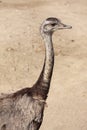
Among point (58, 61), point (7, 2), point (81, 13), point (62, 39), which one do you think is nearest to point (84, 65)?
point (58, 61)

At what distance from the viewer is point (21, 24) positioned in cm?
1477

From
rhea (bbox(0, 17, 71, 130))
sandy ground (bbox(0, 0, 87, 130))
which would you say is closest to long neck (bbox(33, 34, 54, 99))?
rhea (bbox(0, 17, 71, 130))

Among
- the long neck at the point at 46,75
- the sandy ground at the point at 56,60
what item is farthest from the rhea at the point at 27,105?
the sandy ground at the point at 56,60

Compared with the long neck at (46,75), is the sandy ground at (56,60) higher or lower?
lower

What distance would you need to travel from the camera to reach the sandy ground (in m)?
10.8

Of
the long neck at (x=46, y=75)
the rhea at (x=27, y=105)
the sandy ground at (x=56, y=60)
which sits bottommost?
the sandy ground at (x=56, y=60)

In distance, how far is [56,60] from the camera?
13.0 metres

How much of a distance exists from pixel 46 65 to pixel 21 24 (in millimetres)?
6640

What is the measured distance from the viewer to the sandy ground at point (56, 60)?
1079cm

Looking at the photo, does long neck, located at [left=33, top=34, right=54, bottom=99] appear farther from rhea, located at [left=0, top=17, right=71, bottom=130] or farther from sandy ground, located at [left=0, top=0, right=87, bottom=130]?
sandy ground, located at [left=0, top=0, right=87, bottom=130]

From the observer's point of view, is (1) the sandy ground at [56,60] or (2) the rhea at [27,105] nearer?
(2) the rhea at [27,105]

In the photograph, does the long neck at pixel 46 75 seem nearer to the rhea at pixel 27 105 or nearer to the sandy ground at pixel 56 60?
the rhea at pixel 27 105

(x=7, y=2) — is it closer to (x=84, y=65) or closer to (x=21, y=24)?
(x=21, y=24)

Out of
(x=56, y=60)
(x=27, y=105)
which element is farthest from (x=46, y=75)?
(x=56, y=60)
